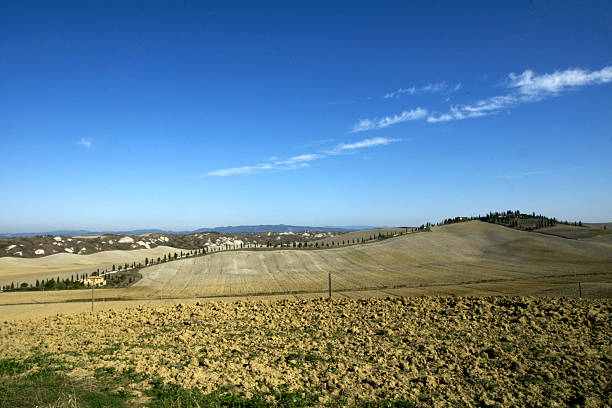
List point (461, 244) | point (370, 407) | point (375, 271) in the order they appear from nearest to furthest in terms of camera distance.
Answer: point (370, 407) < point (375, 271) < point (461, 244)

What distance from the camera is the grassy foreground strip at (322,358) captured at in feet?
34.6

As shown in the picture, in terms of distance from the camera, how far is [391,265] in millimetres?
55281

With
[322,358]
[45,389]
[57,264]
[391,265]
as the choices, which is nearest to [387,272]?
[391,265]

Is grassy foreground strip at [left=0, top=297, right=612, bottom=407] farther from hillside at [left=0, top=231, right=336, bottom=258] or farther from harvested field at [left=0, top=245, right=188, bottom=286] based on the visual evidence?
hillside at [left=0, top=231, right=336, bottom=258]

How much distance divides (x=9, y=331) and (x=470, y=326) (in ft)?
76.6

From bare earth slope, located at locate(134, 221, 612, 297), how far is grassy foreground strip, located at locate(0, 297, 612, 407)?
16.2 metres

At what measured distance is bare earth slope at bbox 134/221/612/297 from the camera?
3988cm

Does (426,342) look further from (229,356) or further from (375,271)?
(375,271)

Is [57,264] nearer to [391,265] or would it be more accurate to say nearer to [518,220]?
[391,265]

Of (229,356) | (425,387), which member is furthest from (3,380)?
(425,387)

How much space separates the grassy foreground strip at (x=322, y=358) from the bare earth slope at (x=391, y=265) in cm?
1615

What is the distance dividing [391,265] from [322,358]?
43.4 metres

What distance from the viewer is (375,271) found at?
49469 mm

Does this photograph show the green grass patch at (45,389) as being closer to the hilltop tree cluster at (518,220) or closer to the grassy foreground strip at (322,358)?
the grassy foreground strip at (322,358)
